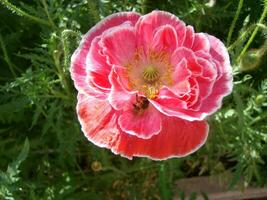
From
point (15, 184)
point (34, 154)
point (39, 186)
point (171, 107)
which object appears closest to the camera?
point (171, 107)

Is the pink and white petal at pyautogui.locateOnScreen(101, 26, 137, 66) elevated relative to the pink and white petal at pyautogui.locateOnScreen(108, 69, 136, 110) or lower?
elevated

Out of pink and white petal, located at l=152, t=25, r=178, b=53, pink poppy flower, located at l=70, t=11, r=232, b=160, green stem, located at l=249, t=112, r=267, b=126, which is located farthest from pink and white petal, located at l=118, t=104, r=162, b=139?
green stem, located at l=249, t=112, r=267, b=126

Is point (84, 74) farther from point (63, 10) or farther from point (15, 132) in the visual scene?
point (15, 132)

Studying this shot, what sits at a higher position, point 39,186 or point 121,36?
point 121,36

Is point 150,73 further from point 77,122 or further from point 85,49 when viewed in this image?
point 77,122

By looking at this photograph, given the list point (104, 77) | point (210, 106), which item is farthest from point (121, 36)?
point (210, 106)

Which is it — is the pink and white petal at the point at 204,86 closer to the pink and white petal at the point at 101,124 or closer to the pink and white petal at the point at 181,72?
the pink and white petal at the point at 181,72

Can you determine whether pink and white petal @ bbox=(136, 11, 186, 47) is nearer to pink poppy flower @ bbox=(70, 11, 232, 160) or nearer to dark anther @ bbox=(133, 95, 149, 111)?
pink poppy flower @ bbox=(70, 11, 232, 160)
